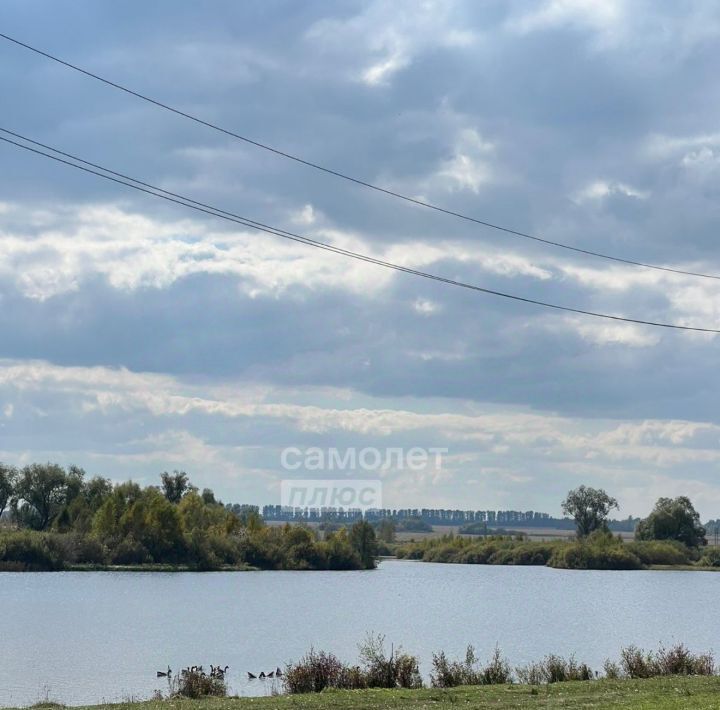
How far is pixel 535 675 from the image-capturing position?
33750 mm

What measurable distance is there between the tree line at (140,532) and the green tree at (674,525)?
41.9 meters

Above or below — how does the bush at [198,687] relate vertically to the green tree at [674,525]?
below

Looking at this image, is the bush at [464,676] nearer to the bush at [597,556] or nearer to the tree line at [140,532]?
the tree line at [140,532]

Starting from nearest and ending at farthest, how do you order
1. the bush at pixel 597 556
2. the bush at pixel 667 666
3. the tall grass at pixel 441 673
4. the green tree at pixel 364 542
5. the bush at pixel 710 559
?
the tall grass at pixel 441 673
the bush at pixel 667 666
the green tree at pixel 364 542
the bush at pixel 597 556
the bush at pixel 710 559

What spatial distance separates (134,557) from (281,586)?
3368cm

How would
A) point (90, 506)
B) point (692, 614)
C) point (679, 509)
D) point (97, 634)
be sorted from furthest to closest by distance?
point (679, 509), point (90, 506), point (692, 614), point (97, 634)

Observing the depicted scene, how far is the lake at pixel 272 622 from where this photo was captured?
147 feet

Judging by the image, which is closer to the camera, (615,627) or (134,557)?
(615,627)

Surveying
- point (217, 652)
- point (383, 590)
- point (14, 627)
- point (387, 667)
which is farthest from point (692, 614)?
point (387, 667)

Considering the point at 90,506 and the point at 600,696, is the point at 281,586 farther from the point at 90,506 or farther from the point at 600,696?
the point at 600,696

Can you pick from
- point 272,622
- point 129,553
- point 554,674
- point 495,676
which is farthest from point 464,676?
point 129,553

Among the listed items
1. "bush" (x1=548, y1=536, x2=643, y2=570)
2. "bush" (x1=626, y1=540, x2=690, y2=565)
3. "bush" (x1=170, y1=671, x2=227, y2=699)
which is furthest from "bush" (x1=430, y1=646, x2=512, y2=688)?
"bush" (x1=626, y1=540, x2=690, y2=565)

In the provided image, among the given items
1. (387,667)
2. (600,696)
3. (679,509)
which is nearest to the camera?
(600,696)

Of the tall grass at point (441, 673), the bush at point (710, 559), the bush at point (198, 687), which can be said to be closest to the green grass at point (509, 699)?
the tall grass at point (441, 673)
